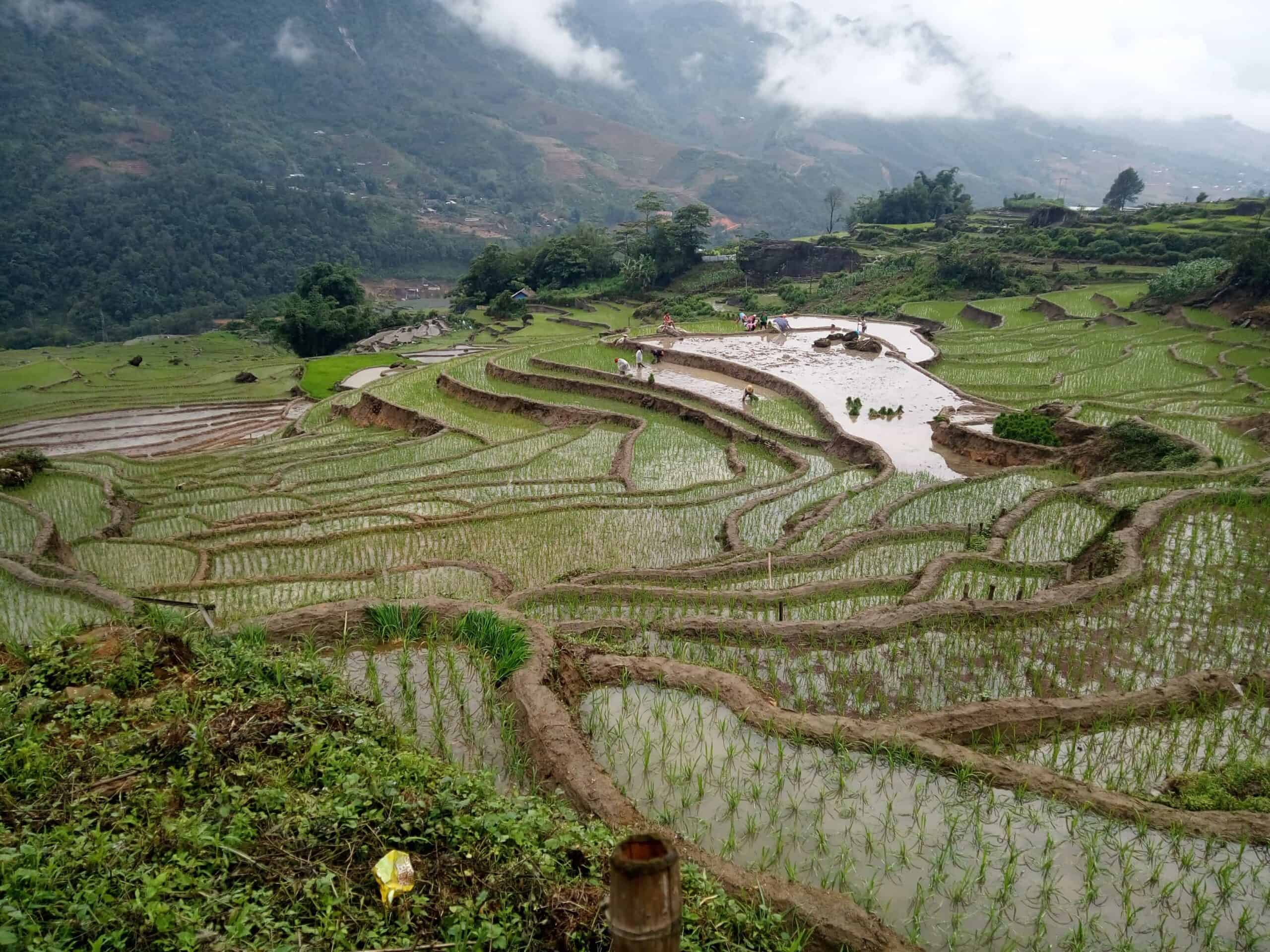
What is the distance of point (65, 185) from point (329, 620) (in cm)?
8694

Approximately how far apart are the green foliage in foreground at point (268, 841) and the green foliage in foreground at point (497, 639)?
1.04 metres

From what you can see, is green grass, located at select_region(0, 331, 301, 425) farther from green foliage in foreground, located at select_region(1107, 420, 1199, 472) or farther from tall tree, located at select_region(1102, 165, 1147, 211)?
tall tree, located at select_region(1102, 165, 1147, 211)

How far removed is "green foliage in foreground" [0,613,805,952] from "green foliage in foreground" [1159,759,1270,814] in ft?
8.07

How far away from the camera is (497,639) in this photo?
17.2 ft

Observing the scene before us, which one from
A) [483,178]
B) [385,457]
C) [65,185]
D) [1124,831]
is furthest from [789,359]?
[483,178]

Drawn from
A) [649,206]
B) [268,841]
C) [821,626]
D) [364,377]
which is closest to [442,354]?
[364,377]

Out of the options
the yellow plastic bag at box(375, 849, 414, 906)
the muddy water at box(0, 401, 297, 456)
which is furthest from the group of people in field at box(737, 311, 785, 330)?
the yellow plastic bag at box(375, 849, 414, 906)

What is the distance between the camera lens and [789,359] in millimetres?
22625

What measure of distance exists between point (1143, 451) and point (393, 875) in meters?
12.4

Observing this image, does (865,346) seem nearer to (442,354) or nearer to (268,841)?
(442,354)

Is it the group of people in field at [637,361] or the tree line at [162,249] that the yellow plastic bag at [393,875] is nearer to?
the group of people in field at [637,361]

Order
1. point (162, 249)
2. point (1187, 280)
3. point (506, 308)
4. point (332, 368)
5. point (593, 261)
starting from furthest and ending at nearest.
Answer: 1. point (162, 249)
2. point (593, 261)
3. point (506, 308)
4. point (332, 368)
5. point (1187, 280)

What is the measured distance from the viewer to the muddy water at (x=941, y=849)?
10.4ft

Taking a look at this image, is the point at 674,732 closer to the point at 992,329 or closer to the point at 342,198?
the point at 992,329
